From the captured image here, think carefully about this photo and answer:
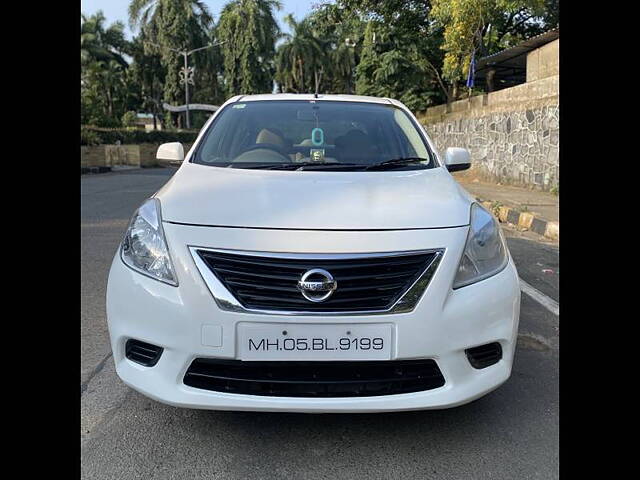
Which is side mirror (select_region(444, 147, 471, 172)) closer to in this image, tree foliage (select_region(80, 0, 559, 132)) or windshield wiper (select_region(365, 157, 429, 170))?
windshield wiper (select_region(365, 157, 429, 170))

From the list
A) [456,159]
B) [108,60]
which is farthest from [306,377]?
[108,60]

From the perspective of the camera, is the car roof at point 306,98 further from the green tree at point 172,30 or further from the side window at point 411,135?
the green tree at point 172,30

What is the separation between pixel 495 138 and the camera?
46.3 ft

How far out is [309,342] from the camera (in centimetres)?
203

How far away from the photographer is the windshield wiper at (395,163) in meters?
3.12

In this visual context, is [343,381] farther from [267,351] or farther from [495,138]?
[495,138]

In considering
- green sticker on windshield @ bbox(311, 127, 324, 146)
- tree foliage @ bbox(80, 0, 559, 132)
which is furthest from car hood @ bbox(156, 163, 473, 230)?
tree foliage @ bbox(80, 0, 559, 132)

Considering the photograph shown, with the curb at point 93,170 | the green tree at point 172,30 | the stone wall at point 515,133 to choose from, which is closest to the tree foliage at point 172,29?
the green tree at point 172,30

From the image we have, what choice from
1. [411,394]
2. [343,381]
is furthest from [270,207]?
[411,394]

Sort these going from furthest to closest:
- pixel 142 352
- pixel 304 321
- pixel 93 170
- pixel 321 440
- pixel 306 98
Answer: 1. pixel 93 170
2. pixel 306 98
3. pixel 321 440
4. pixel 142 352
5. pixel 304 321

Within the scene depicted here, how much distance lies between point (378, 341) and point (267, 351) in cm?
41

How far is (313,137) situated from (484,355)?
6.09ft

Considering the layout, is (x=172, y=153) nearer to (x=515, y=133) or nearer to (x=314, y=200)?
(x=314, y=200)

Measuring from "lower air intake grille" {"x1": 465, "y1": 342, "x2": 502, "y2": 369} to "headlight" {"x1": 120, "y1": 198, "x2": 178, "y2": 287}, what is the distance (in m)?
1.18
